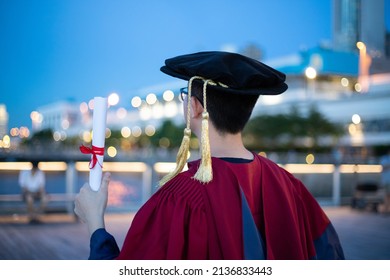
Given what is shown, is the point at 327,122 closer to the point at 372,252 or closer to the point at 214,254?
the point at 372,252

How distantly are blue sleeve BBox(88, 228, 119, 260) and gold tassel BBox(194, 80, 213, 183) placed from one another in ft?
0.74

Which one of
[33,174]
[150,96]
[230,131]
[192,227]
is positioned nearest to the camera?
[192,227]

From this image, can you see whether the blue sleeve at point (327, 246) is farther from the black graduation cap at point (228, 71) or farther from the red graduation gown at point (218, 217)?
the black graduation cap at point (228, 71)

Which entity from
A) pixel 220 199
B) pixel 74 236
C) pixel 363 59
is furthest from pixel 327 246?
pixel 363 59

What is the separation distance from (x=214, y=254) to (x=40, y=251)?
2944mm

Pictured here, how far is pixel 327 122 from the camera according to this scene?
2417 cm

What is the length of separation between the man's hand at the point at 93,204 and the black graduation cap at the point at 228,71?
11.7 inches

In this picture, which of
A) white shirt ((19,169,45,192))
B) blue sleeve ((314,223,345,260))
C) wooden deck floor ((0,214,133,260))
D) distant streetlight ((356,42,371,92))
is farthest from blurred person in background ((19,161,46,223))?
blue sleeve ((314,223,345,260))

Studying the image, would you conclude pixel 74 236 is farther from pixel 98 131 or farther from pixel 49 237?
pixel 98 131

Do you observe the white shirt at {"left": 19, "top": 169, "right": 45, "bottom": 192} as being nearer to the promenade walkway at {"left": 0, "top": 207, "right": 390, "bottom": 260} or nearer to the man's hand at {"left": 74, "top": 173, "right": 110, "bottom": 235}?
the promenade walkway at {"left": 0, "top": 207, "right": 390, "bottom": 260}

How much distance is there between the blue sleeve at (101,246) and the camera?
112 cm

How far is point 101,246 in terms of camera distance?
44.1 inches

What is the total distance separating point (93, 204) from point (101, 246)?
0.09m
